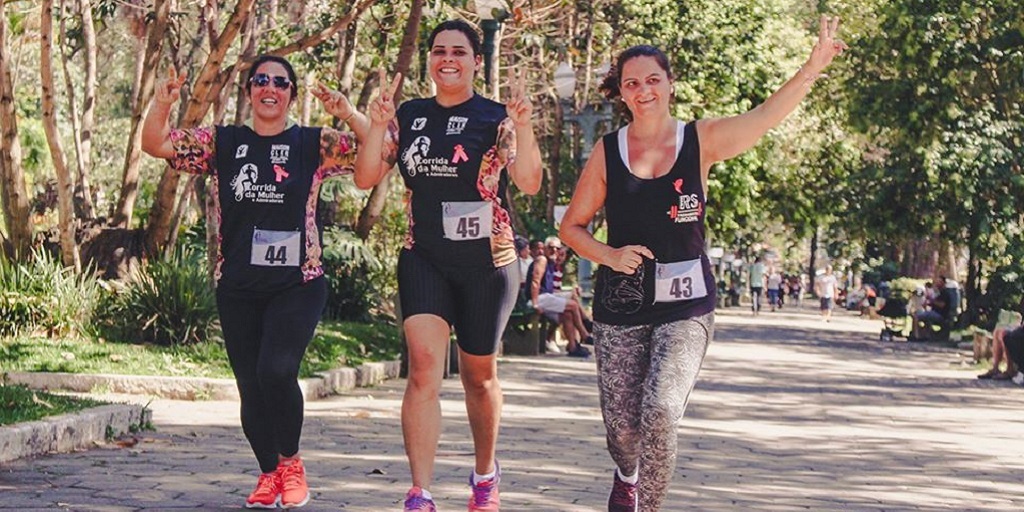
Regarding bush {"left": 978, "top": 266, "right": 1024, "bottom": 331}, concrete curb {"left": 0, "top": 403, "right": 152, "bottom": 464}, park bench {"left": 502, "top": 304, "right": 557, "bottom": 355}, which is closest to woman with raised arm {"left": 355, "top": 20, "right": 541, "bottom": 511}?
concrete curb {"left": 0, "top": 403, "right": 152, "bottom": 464}

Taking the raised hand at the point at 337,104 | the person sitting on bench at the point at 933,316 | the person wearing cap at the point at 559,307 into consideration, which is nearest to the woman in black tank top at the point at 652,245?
the raised hand at the point at 337,104

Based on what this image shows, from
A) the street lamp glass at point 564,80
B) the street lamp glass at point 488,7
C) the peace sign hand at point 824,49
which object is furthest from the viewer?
the street lamp glass at point 564,80

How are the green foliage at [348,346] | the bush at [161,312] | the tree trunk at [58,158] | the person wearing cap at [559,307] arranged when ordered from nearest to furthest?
the bush at [161,312] → the green foliage at [348,346] → the tree trunk at [58,158] → the person wearing cap at [559,307]

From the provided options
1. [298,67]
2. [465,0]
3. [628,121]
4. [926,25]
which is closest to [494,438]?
[628,121]

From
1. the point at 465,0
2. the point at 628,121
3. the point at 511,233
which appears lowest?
the point at 511,233

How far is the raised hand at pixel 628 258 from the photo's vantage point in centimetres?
659

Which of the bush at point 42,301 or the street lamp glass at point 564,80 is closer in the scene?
the bush at point 42,301

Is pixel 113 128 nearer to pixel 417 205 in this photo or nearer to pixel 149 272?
pixel 149 272

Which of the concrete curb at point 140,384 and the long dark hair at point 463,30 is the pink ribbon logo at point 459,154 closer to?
the long dark hair at point 463,30

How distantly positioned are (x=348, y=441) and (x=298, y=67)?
751 inches

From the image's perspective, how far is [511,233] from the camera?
24.6ft

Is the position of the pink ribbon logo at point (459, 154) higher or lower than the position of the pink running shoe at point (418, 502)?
higher

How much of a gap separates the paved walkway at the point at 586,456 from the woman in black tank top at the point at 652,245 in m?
1.83

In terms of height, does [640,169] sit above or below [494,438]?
above
